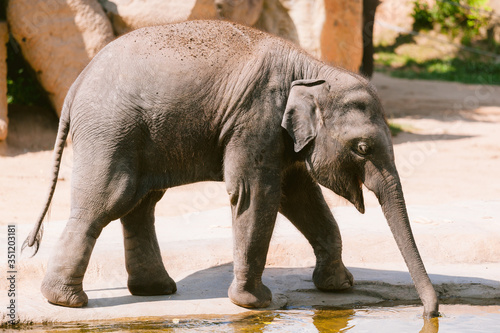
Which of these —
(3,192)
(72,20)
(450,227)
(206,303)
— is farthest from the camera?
(72,20)

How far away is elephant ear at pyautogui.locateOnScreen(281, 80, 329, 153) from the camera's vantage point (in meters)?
4.45

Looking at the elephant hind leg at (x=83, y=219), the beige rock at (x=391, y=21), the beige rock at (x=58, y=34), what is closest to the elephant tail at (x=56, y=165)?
the elephant hind leg at (x=83, y=219)

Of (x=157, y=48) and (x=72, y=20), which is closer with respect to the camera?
(x=157, y=48)

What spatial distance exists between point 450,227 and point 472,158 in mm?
5186

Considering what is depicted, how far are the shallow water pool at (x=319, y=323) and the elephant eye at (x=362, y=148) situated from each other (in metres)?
0.99

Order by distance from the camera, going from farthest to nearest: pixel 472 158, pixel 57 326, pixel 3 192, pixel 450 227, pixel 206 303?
pixel 472 158 → pixel 3 192 → pixel 450 227 → pixel 206 303 → pixel 57 326

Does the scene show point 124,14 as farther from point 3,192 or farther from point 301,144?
point 301,144

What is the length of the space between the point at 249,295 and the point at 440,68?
17.2 m

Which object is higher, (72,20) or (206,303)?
(72,20)

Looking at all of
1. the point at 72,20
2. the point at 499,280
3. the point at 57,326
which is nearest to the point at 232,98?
the point at 57,326

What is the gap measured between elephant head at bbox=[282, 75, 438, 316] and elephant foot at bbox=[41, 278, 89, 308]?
1467mm

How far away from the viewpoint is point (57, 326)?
443 centimetres

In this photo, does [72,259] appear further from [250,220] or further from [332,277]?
[332,277]

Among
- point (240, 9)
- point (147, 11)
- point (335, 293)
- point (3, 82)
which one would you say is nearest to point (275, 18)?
point (240, 9)
